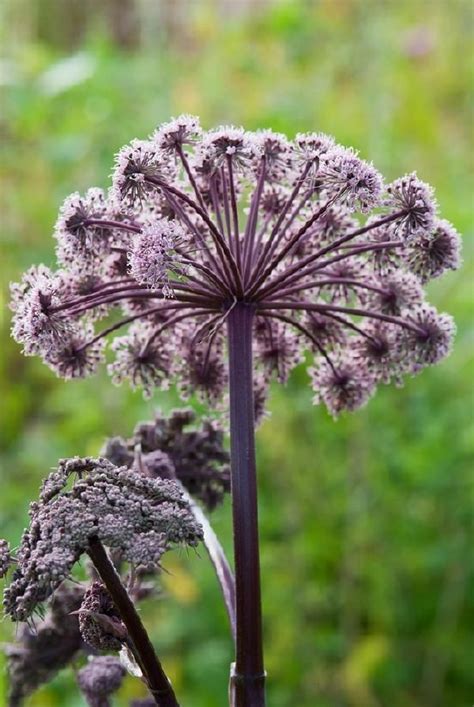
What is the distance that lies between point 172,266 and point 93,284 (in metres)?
0.22

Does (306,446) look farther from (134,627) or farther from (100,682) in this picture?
(134,627)

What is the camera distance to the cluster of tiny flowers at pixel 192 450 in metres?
1.56

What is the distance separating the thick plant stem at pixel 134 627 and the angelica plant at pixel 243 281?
103 millimetres

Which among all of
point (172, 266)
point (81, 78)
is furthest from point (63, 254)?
point (81, 78)

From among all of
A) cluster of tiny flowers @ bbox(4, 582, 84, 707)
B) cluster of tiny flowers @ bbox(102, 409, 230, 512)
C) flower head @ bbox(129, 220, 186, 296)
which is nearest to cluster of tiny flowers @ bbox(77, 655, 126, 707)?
cluster of tiny flowers @ bbox(4, 582, 84, 707)

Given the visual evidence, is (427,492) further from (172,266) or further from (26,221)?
(172,266)

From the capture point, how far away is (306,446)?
405 centimetres

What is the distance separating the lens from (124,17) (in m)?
6.76

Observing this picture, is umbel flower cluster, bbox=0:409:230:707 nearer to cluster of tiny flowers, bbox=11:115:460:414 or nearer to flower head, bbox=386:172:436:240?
cluster of tiny flowers, bbox=11:115:460:414

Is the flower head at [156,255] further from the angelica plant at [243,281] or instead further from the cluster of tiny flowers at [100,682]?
the cluster of tiny flowers at [100,682]

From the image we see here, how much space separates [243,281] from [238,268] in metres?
0.02

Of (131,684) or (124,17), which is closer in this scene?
(131,684)

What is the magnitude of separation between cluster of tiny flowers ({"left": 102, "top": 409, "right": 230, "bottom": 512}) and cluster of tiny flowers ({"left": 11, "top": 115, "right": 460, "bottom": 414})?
72 mm

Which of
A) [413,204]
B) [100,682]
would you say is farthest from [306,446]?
[413,204]
